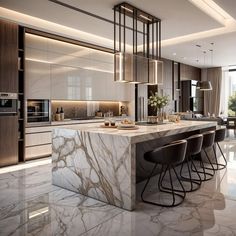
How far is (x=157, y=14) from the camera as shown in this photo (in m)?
4.93

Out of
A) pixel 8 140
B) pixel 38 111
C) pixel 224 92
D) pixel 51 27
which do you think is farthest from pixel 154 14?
pixel 224 92

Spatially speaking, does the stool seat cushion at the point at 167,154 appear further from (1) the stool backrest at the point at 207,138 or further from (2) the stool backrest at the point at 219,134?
(2) the stool backrest at the point at 219,134

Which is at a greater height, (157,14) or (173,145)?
(157,14)

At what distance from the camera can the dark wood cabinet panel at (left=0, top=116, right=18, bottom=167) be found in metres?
4.89

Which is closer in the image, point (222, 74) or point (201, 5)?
point (201, 5)

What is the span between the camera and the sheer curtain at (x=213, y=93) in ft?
37.1

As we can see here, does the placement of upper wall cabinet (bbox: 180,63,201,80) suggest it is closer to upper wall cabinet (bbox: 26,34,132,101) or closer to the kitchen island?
upper wall cabinet (bbox: 26,34,132,101)

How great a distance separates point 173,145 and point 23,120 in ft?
11.6

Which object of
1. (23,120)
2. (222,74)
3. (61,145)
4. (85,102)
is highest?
(222,74)

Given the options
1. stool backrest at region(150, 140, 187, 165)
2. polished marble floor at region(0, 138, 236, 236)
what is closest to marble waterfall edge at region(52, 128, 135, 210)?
polished marble floor at region(0, 138, 236, 236)

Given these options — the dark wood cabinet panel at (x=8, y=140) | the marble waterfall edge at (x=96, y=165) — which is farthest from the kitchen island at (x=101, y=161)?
the dark wood cabinet panel at (x=8, y=140)

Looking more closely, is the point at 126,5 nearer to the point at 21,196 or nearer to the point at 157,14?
the point at 157,14

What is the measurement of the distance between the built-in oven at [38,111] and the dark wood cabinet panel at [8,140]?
0.45 metres

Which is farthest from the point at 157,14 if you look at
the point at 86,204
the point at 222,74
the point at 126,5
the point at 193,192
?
the point at 222,74
